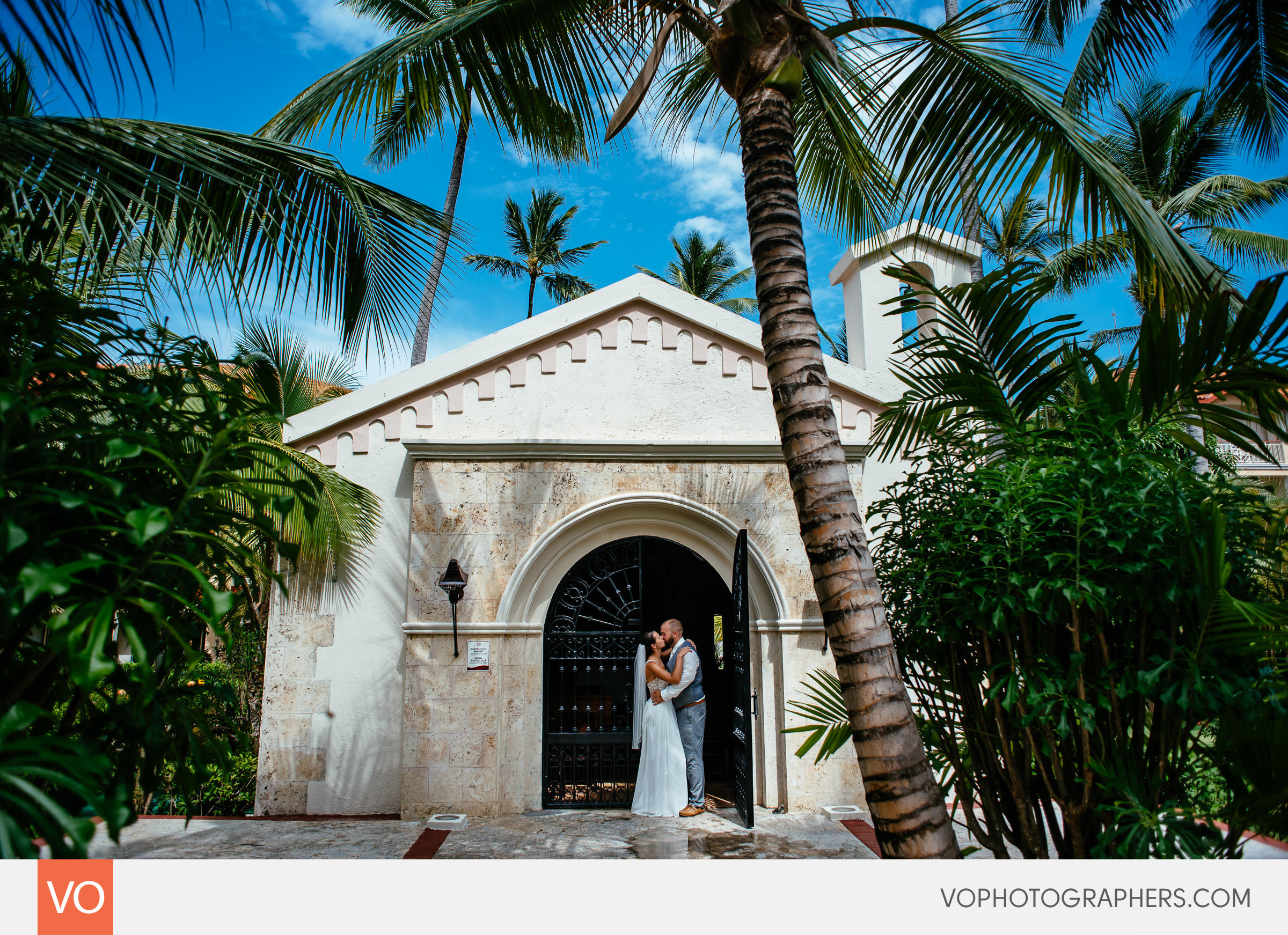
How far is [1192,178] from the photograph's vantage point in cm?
1639

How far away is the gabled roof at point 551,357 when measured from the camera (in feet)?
26.2

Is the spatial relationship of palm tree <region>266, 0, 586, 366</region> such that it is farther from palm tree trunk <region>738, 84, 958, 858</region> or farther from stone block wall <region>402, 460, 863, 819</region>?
stone block wall <region>402, 460, 863, 819</region>

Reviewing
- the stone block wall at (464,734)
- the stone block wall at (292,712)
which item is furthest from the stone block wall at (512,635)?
the stone block wall at (292,712)

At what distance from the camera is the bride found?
740cm

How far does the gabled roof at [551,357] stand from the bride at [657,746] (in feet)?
10.6

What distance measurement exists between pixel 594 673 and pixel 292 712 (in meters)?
3.09

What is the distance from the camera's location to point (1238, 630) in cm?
264

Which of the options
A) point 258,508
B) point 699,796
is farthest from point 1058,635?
point 699,796

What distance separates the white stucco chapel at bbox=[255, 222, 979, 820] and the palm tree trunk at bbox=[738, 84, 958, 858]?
3868mm

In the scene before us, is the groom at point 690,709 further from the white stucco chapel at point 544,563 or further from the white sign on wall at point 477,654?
the white sign on wall at point 477,654

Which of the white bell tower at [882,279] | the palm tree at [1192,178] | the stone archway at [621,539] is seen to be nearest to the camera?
the stone archway at [621,539]

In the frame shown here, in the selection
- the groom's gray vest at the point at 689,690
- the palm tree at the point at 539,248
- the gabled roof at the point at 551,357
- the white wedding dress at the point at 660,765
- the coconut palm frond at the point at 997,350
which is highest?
the palm tree at the point at 539,248
